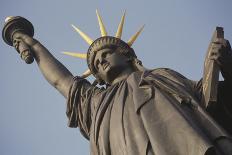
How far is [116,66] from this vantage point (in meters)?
9.50

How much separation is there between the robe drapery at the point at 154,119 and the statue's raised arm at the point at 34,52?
119cm

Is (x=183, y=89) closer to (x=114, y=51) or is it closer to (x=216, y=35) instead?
(x=216, y=35)

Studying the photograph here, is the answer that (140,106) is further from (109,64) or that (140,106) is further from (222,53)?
(109,64)

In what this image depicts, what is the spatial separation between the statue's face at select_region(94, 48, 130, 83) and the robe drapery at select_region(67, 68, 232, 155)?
0.92 ft

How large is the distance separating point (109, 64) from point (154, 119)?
2.30 meters

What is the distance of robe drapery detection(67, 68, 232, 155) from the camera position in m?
6.86

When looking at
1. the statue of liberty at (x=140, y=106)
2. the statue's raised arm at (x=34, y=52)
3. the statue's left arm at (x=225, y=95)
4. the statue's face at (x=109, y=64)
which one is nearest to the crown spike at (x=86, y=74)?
the statue of liberty at (x=140, y=106)

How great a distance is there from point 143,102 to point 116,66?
1762 mm

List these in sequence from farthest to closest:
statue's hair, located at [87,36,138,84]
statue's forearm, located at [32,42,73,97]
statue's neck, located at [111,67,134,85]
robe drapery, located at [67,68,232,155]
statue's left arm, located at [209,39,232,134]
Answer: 1. statue's forearm, located at [32,42,73,97]
2. statue's hair, located at [87,36,138,84]
3. statue's neck, located at [111,67,134,85]
4. statue's left arm, located at [209,39,232,134]
5. robe drapery, located at [67,68,232,155]

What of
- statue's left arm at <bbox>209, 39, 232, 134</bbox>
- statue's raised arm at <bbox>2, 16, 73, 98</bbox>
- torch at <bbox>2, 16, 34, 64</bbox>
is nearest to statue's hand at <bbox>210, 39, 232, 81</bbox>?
statue's left arm at <bbox>209, 39, 232, 134</bbox>

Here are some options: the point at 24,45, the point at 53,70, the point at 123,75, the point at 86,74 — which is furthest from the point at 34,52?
the point at 123,75

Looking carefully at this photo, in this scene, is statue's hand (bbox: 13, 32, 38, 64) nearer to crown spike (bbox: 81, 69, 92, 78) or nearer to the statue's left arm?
crown spike (bbox: 81, 69, 92, 78)

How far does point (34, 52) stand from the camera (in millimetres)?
11258

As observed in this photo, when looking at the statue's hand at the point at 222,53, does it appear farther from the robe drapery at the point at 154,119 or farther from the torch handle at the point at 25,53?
the torch handle at the point at 25,53
